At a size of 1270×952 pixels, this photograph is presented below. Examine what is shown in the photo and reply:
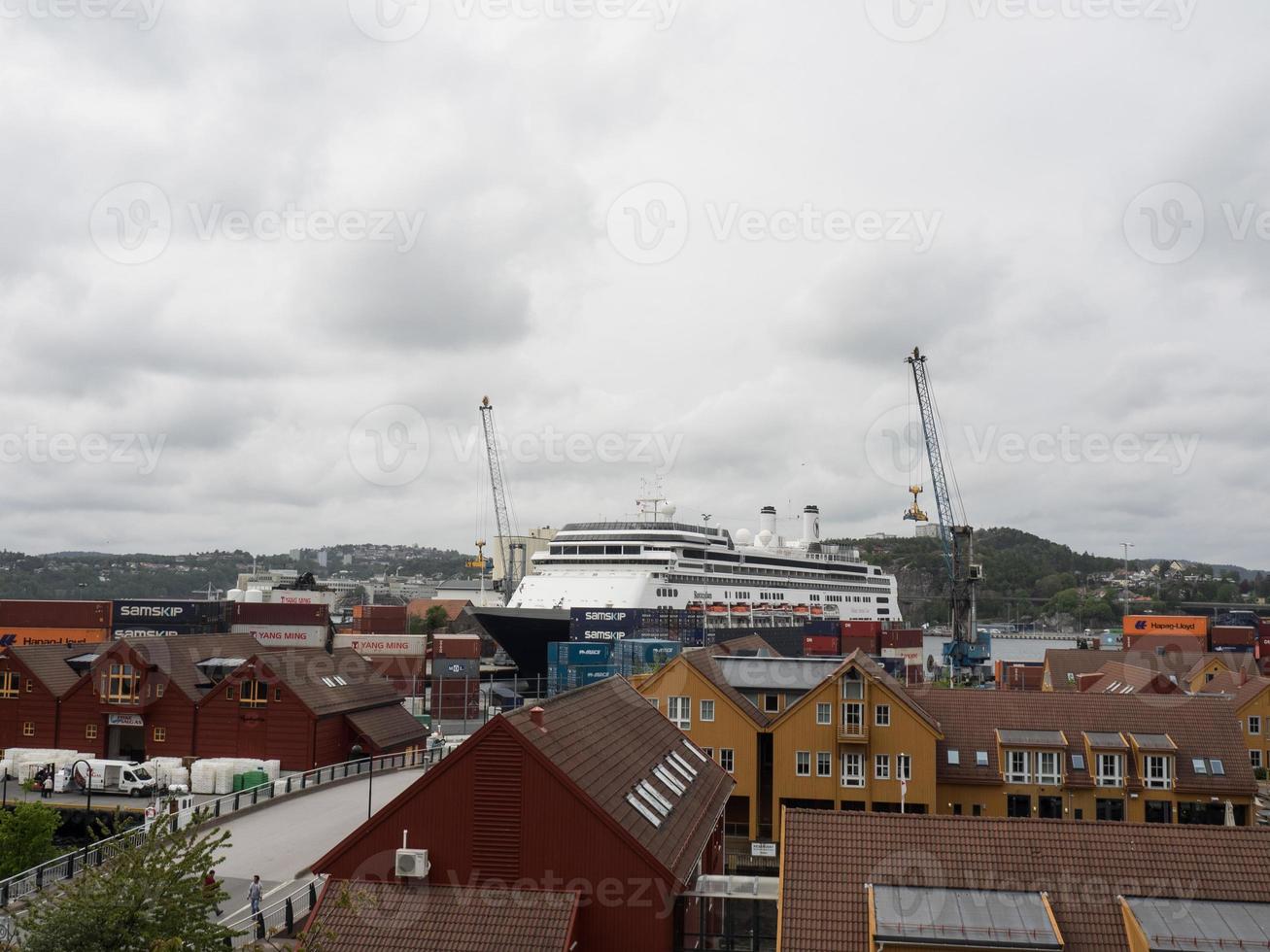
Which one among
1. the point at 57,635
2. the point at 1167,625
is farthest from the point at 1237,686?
the point at 57,635

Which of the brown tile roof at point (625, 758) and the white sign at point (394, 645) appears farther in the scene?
the white sign at point (394, 645)

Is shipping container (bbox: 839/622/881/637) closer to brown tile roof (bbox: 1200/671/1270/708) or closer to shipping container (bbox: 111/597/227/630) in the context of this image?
brown tile roof (bbox: 1200/671/1270/708)

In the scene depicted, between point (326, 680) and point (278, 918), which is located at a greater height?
point (326, 680)

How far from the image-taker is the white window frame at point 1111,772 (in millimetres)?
28031

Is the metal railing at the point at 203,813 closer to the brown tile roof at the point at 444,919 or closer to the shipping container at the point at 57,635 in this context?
the brown tile roof at the point at 444,919

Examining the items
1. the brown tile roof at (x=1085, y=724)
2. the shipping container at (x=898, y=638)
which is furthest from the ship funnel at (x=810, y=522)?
the brown tile roof at (x=1085, y=724)

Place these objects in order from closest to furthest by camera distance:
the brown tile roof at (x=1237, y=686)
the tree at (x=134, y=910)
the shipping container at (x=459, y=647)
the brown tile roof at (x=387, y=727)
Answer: the tree at (x=134, y=910) < the brown tile roof at (x=387, y=727) < the brown tile roof at (x=1237, y=686) < the shipping container at (x=459, y=647)

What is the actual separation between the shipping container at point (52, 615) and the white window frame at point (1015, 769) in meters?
59.8

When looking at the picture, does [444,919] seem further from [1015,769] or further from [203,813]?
[1015,769]

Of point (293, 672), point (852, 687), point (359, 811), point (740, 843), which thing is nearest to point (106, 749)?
point (293, 672)

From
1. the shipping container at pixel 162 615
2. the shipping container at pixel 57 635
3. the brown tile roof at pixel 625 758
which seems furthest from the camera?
the shipping container at pixel 162 615

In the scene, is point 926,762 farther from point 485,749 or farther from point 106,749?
point 106,749

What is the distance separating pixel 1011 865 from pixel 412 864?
25.7 feet

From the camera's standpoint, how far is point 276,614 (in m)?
68.2
